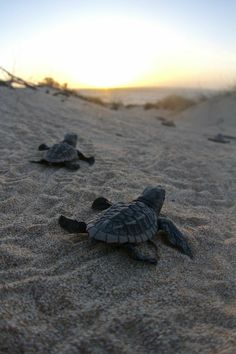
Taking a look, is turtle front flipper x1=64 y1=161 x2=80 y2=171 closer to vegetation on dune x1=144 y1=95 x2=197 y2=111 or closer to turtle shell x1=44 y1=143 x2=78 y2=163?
turtle shell x1=44 y1=143 x2=78 y2=163

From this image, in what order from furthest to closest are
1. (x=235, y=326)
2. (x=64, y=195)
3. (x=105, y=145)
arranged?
(x=105, y=145), (x=64, y=195), (x=235, y=326)

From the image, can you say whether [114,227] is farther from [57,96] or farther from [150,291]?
[57,96]

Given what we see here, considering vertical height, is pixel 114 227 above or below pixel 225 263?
above

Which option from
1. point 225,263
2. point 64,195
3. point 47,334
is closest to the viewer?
point 47,334

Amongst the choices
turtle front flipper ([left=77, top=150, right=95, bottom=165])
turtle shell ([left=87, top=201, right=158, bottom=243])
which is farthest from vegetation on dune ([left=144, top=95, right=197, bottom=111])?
turtle shell ([left=87, top=201, right=158, bottom=243])

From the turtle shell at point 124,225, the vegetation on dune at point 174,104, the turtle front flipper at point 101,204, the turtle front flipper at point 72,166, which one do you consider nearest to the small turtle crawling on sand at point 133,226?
the turtle shell at point 124,225

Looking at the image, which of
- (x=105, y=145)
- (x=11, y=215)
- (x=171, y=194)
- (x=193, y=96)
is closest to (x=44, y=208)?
(x=11, y=215)

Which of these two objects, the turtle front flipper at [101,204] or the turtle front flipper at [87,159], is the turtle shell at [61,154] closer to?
the turtle front flipper at [87,159]

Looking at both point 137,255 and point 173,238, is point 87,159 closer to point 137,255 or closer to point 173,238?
A: point 173,238
